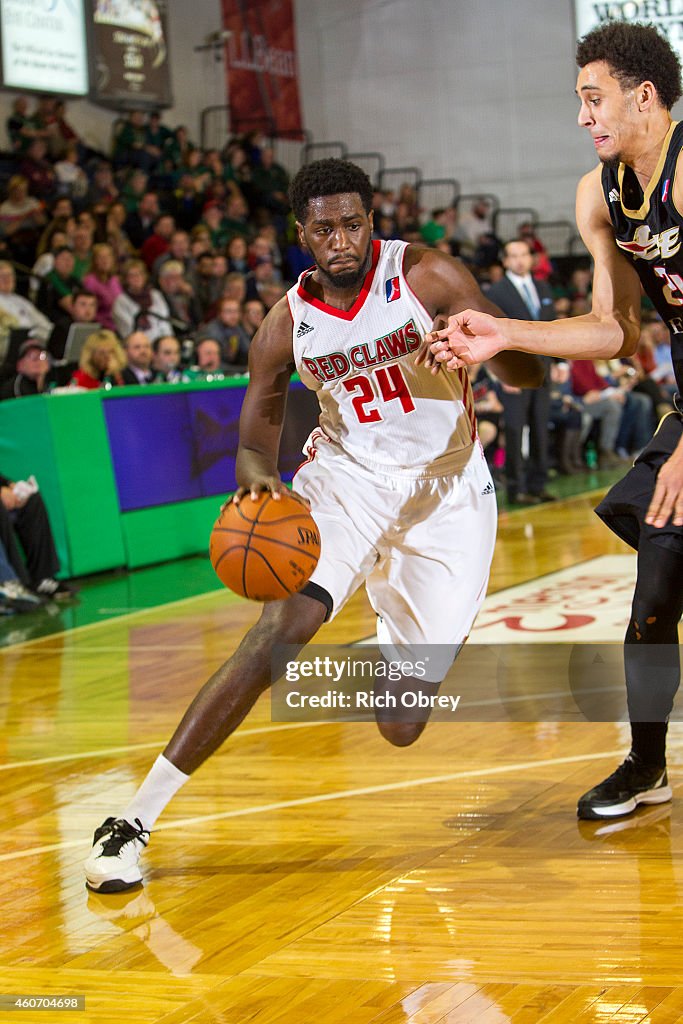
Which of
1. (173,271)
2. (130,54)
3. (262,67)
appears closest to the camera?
(173,271)

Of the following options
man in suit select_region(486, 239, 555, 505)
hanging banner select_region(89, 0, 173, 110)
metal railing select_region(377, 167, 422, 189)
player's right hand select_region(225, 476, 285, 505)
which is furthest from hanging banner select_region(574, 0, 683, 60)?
player's right hand select_region(225, 476, 285, 505)

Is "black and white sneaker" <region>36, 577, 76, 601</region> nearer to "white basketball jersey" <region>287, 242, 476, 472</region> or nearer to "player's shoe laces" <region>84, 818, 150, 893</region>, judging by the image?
"white basketball jersey" <region>287, 242, 476, 472</region>

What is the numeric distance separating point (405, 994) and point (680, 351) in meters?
1.76

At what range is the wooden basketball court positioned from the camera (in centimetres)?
281

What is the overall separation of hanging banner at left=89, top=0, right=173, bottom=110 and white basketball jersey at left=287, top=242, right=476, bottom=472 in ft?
40.4

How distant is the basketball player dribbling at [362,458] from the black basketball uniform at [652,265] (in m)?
0.37

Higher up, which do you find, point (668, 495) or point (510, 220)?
point (510, 220)

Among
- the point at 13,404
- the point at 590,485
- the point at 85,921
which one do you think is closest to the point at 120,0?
the point at 590,485

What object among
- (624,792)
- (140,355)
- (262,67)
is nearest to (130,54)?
(262,67)

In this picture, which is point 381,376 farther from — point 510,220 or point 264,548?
point 510,220

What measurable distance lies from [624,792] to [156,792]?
1.30 metres

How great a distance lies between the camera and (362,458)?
393cm

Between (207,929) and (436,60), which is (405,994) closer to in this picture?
(207,929)

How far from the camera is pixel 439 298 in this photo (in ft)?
12.5
